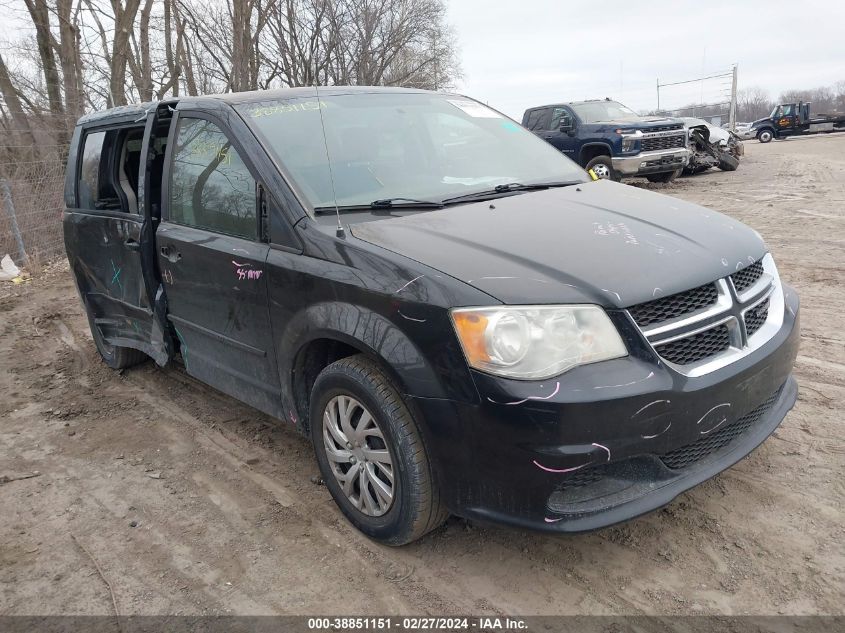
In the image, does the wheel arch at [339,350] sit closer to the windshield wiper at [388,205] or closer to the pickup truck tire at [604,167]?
the windshield wiper at [388,205]

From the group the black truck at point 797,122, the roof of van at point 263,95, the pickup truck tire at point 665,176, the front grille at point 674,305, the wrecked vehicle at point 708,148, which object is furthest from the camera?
the black truck at point 797,122

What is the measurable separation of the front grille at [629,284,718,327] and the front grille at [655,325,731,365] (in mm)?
94

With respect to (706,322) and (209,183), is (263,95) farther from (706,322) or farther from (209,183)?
(706,322)

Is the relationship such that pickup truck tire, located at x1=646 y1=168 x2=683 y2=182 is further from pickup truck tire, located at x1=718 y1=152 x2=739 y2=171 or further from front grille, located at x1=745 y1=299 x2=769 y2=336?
front grille, located at x1=745 y1=299 x2=769 y2=336

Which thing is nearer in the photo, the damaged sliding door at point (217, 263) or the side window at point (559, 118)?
the damaged sliding door at point (217, 263)

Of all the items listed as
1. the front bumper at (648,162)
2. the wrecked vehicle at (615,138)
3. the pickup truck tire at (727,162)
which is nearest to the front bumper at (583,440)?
the wrecked vehicle at (615,138)

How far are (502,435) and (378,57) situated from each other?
26.9 metres

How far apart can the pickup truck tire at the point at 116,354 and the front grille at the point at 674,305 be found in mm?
4130

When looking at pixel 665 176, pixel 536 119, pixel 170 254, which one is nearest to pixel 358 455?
Answer: pixel 170 254

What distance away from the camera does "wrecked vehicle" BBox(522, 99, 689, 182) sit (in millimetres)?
13805

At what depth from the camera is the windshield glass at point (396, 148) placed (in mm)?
3078

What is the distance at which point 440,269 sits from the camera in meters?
2.38

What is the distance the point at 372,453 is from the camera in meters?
2.64

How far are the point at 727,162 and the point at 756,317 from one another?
16.5 meters
